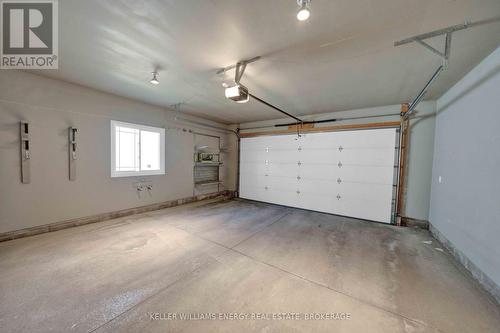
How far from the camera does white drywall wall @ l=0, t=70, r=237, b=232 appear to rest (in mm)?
2867

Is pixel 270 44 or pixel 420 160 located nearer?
pixel 270 44

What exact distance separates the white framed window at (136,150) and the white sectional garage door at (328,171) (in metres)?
2.89

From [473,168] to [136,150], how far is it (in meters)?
6.19

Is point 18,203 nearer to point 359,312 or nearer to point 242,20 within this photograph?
point 242,20

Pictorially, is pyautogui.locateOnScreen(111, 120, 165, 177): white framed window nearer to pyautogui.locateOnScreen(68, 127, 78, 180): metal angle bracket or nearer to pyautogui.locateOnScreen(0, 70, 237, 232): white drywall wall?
pyautogui.locateOnScreen(0, 70, 237, 232): white drywall wall

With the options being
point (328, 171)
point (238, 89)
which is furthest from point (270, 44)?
point (328, 171)

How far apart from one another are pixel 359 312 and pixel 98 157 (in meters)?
4.92

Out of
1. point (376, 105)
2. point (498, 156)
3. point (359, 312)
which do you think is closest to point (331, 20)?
point (498, 156)

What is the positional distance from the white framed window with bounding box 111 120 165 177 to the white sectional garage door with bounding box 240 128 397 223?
289 centimetres

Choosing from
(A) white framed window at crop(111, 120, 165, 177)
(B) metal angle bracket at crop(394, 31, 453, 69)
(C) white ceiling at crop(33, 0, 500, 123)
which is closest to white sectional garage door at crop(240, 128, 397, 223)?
(C) white ceiling at crop(33, 0, 500, 123)

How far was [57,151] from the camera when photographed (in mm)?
3312

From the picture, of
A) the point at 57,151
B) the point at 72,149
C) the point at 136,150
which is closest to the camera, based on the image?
the point at 57,151

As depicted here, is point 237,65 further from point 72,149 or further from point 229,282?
point 72,149

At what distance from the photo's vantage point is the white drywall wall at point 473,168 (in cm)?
203
